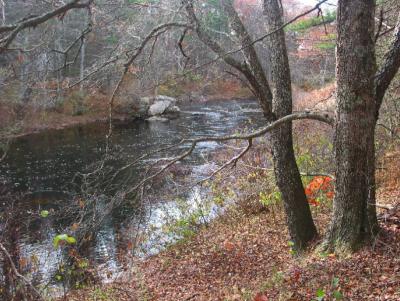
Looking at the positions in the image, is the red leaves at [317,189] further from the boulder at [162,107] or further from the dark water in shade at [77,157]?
the boulder at [162,107]

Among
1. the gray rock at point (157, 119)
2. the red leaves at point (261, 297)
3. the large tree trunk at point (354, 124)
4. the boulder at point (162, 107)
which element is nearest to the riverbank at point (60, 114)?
the gray rock at point (157, 119)

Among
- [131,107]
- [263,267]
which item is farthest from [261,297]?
[131,107]

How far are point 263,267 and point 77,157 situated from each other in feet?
50.9

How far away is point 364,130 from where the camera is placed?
5605 mm

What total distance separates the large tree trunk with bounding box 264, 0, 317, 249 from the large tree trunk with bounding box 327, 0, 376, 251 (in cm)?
140

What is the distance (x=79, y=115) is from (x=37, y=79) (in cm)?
2889

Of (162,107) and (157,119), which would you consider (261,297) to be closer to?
(157,119)

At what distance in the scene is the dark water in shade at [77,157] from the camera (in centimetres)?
1158

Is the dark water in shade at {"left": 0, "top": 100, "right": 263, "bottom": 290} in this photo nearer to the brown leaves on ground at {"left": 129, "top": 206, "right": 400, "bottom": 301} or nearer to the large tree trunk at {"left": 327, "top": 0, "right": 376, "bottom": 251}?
the brown leaves on ground at {"left": 129, "top": 206, "right": 400, "bottom": 301}

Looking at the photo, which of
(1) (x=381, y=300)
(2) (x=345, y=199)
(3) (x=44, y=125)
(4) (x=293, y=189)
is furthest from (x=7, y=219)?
(3) (x=44, y=125)

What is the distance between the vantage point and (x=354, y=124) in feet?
18.4

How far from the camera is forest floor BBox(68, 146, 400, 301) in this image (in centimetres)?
536

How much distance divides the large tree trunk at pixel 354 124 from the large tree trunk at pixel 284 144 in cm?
140

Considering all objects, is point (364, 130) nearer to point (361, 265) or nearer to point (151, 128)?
point (361, 265)
